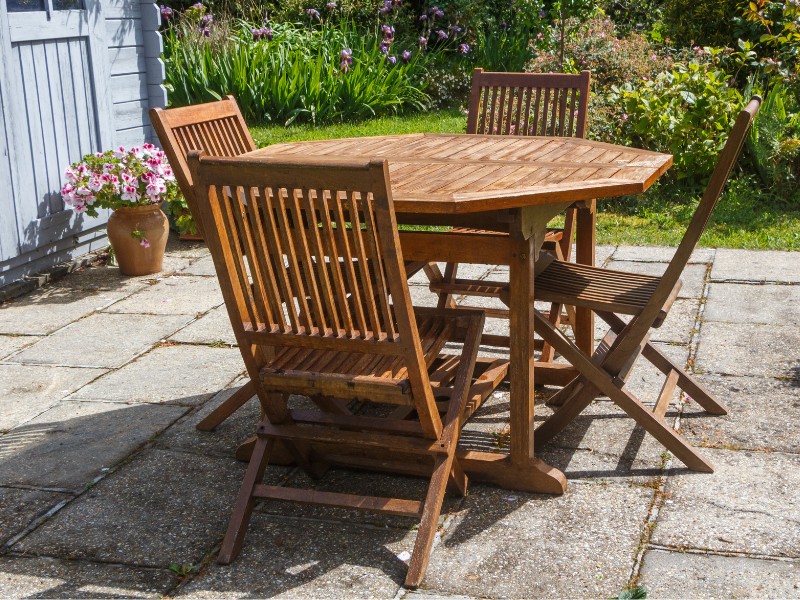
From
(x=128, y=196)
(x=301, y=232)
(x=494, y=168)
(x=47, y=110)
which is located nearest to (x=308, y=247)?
(x=301, y=232)

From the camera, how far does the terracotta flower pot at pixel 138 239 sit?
569 centimetres

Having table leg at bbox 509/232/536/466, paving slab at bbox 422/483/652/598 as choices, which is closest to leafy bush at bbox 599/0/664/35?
table leg at bbox 509/232/536/466

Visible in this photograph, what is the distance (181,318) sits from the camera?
5.00 meters

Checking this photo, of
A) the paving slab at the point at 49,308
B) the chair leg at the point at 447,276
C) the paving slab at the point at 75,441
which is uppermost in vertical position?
the chair leg at the point at 447,276

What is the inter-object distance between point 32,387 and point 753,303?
3408 millimetres

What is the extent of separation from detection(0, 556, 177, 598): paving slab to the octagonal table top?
3.94 ft

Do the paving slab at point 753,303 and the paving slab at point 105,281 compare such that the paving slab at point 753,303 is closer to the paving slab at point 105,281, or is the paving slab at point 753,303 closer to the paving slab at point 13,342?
the paving slab at point 105,281

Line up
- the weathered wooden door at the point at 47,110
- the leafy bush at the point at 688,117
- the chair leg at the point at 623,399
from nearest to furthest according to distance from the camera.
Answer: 1. the chair leg at the point at 623,399
2. the weathered wooden door at the point at 47,110
3. the leafy bush at the point at 688,117

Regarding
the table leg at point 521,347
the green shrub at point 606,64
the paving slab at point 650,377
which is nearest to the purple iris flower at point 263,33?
the green shrub at point 606,64

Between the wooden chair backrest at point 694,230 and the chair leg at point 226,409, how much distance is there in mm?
1276

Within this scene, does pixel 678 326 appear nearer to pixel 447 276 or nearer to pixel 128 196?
pixel 447 276

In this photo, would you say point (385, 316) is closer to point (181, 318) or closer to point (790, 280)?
point (181, 318)

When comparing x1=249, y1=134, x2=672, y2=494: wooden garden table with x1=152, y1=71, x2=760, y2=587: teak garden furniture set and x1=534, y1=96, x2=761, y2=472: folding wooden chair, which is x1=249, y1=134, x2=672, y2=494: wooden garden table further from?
x1=534, y1=96, x2=761, y2=472: folding wooden chair

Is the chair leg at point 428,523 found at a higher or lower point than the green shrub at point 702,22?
lower
